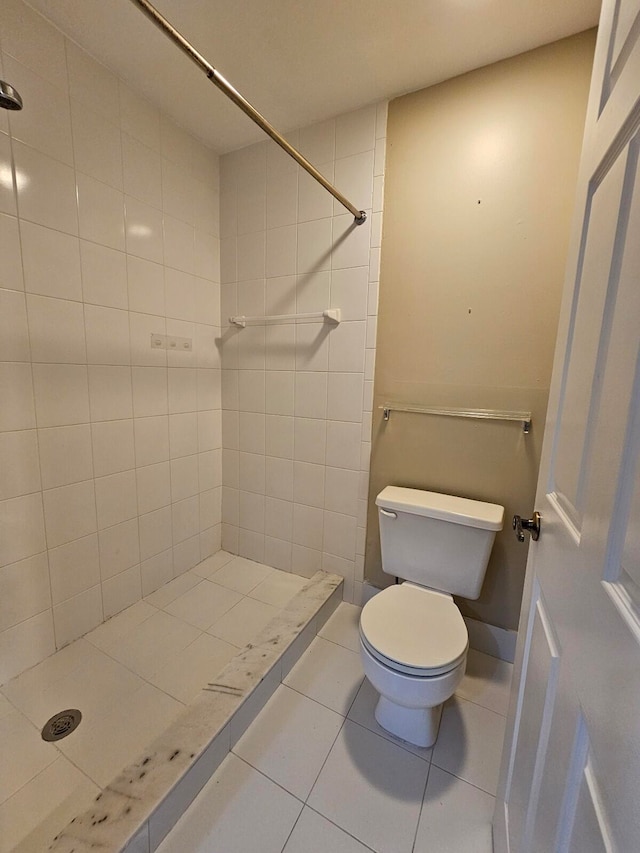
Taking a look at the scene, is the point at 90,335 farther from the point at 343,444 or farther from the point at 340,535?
the point at 340,535

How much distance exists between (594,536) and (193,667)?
154cm

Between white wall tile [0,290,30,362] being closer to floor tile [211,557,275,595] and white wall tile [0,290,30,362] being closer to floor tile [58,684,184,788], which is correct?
floor tile [58,684,184,788]

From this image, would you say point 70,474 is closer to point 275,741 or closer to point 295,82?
point 275,741

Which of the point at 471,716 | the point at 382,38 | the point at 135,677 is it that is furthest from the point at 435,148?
the point at 135,677

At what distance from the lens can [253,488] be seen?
6.91 ft

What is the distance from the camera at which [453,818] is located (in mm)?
1005

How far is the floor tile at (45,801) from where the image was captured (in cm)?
91

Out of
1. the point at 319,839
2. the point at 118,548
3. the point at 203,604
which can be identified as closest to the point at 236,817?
the point at 319,839

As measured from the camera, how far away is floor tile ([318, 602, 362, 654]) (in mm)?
1625

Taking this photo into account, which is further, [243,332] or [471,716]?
[243,332]

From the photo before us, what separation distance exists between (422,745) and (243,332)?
1956 mm

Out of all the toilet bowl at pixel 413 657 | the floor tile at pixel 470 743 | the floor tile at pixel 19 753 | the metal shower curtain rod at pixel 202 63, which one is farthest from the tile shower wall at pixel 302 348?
the floor tile at pixel 19 753

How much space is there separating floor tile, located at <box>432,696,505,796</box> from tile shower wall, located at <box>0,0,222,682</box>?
1.47 metres

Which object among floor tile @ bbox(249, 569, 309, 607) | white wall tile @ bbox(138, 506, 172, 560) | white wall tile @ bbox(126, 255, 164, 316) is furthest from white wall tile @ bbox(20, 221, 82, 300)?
floor tile @ bbox(249, 569, 309, 607)
